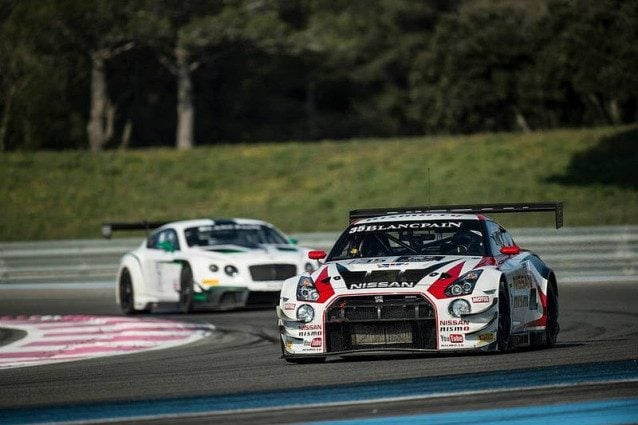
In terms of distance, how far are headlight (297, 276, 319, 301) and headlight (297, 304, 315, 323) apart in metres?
0.06

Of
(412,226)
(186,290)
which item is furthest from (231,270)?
(412,226)

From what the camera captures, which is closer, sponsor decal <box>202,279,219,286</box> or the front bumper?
the front bumper

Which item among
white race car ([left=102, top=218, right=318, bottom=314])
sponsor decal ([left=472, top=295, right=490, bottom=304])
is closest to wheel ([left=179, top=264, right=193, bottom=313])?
white race car ([left=102, top=218, right=318, bottom=314])

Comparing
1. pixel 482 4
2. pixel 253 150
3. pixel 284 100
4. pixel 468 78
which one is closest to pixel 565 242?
pixel 253 150

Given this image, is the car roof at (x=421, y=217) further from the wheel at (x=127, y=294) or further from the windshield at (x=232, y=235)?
the wheel at (x=127, y=294)

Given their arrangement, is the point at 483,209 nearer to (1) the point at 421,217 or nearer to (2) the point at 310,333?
(1) the point at 421,217

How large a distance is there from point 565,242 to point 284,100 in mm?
43112

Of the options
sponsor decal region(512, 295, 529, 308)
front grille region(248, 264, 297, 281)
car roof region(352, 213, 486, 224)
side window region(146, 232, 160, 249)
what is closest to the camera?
sponsor decal region(512, 295, 529, 308)

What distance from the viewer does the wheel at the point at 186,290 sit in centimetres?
1933

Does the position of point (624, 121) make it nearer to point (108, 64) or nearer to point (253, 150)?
point (253, 150)

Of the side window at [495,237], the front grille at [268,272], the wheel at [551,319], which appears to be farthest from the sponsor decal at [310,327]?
the front grille at [268,272]

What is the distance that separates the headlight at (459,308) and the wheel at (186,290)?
885 centimetres

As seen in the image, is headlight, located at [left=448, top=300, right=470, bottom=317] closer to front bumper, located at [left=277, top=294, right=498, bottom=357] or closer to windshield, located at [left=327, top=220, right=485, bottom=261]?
front bumper, located at [left=277, top=294, right=498, bottom=357]

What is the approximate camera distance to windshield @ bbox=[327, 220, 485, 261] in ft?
39.1
